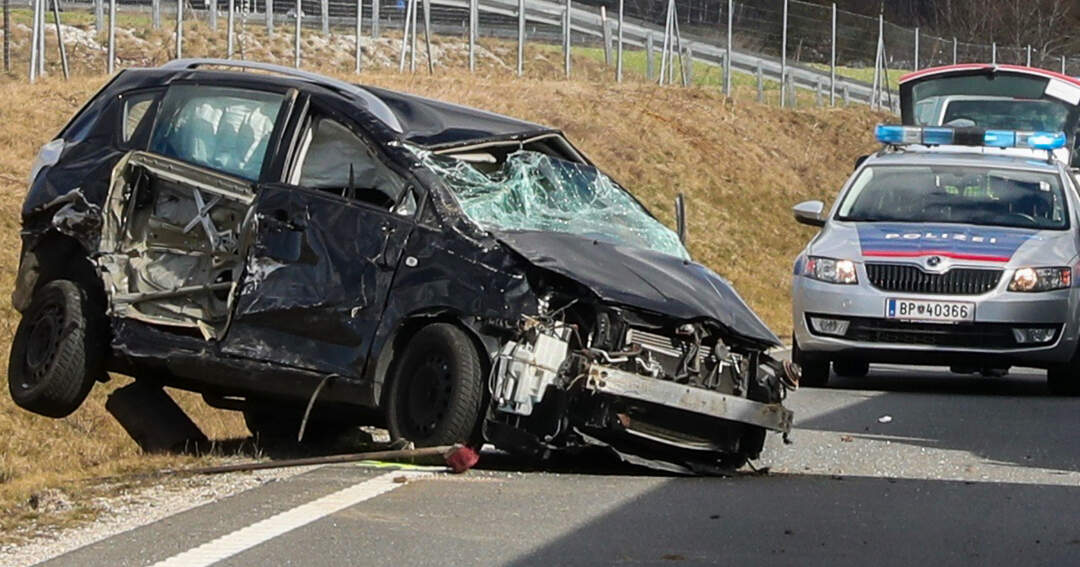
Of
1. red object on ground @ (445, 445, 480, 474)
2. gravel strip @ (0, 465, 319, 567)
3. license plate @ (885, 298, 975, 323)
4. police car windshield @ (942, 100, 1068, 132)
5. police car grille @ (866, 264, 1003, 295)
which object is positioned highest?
police car windshield @ (942, 100, 1068, 132)

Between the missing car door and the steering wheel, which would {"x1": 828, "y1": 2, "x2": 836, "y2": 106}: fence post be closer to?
the steering wheel

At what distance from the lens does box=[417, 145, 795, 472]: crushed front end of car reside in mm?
8703

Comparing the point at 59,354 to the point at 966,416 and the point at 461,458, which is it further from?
the point at 966,416

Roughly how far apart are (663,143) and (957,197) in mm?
17969

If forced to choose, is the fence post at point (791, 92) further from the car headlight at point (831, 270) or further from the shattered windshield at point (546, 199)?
the shattered windshield at point (546, 199)

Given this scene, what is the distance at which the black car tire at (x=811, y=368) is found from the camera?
14.4 meters

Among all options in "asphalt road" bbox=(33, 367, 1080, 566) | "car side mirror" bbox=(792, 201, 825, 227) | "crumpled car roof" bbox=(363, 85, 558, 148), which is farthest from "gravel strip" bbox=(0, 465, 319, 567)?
"car side mirror" bbox=(792, 201, 825, 227)

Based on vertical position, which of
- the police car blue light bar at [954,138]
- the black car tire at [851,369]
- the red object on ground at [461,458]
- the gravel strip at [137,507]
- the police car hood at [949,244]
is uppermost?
the police car blue light bar at [954,138]

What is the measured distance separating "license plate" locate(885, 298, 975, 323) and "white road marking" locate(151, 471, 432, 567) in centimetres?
593

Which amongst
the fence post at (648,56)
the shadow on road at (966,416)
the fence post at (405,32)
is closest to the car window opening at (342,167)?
the shadow on road at (966,416)

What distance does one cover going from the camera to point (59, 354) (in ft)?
33.2

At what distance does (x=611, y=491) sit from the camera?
838 centimetres

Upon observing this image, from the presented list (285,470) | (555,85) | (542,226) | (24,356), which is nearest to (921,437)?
(542,226)

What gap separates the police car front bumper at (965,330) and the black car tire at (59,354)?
5.72m
